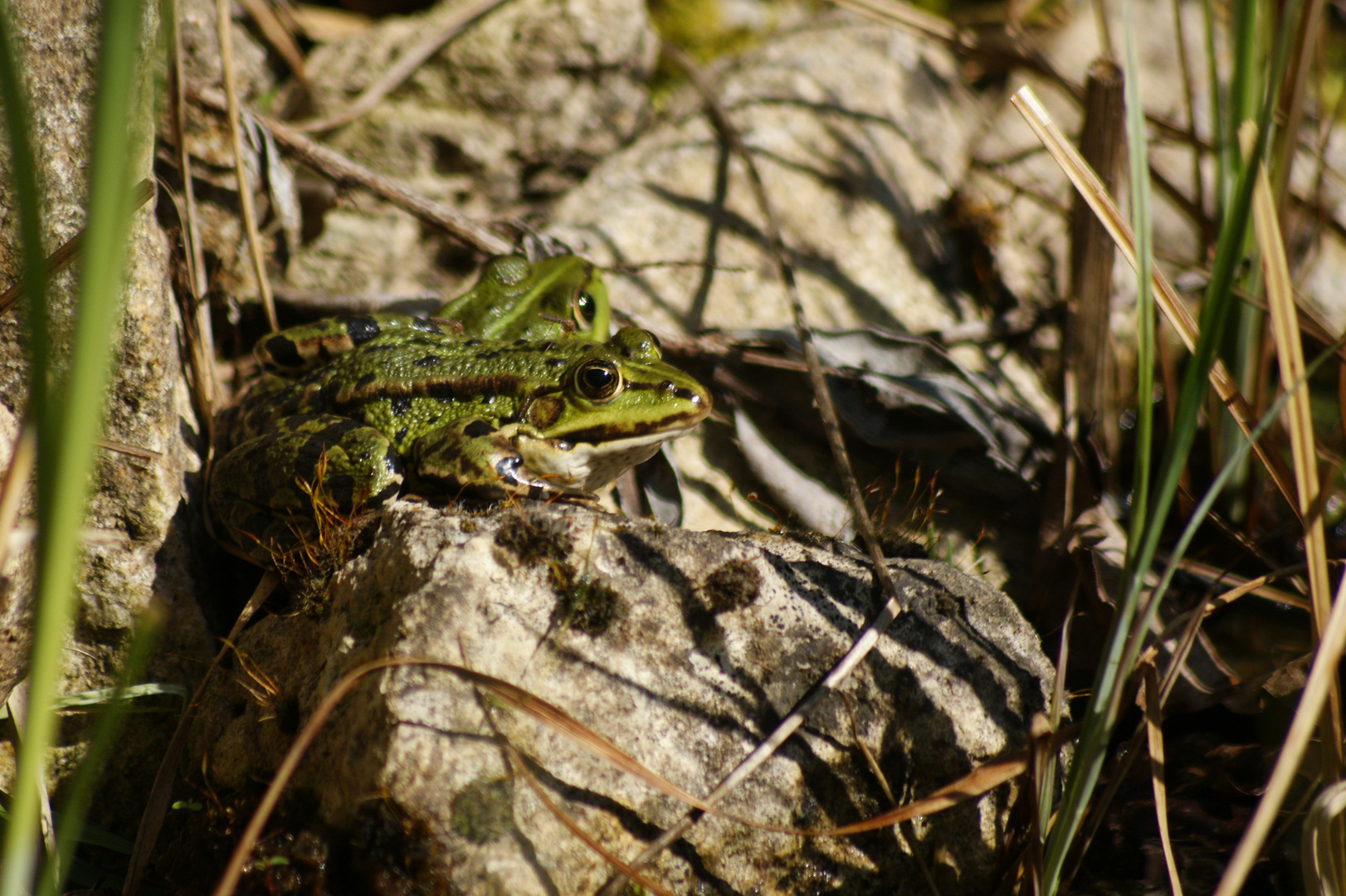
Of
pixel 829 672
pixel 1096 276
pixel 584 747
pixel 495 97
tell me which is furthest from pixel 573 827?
pixel 495 97

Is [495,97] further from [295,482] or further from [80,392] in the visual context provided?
[80,392]

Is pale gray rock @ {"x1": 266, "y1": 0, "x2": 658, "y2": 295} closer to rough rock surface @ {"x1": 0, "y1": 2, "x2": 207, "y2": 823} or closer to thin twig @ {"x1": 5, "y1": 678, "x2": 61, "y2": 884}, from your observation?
rough rock surface @ {"x1": 0, "y1": 2, "x2": 207, "y2": 823}

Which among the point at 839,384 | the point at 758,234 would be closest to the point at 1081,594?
the point at 839,384

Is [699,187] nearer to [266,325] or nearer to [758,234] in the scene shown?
[758,234]

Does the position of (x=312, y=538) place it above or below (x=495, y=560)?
below

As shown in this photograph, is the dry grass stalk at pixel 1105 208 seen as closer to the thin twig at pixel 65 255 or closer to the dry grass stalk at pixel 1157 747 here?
the dry grass stalk at pixel 1157 747

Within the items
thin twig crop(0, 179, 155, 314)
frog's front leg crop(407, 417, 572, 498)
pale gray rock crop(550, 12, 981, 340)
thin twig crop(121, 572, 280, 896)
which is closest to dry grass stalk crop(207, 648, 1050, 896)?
thin twig crop(121, 572, 280, 896)
